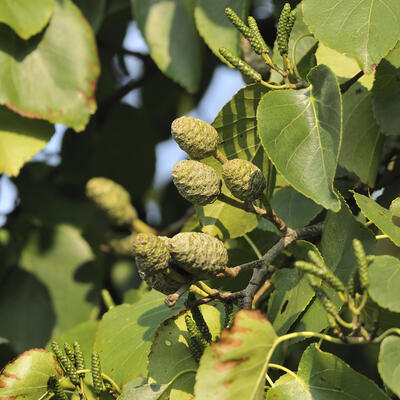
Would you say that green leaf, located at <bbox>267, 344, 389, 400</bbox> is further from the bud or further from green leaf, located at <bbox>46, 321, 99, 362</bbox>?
green leaf, located at <bbox>46, 321, 99, 362</bbox>

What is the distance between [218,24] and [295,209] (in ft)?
1.40

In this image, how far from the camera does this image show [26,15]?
137cm

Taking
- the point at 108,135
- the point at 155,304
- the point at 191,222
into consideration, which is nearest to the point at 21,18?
the point at 191,222

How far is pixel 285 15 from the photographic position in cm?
85

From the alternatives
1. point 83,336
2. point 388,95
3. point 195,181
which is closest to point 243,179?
point 195,181

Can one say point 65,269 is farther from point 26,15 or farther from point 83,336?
point 26,15

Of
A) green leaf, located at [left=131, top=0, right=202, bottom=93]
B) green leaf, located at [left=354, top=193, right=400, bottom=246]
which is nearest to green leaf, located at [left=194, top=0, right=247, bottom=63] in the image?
green leaf, located at [left=131, top=0, right=202, bottom=93]

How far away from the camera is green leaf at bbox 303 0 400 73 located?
888 mm

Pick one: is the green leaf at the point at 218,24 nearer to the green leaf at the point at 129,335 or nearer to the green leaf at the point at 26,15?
the green leaf at the point at 26,15

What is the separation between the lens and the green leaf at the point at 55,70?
1366mm

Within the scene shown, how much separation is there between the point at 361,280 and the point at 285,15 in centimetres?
37

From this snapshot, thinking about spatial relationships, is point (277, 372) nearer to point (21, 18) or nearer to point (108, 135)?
point (21, 18)

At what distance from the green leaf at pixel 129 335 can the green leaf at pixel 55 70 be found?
1.61 feet

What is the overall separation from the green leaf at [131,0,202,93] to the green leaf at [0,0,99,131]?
13 cm
